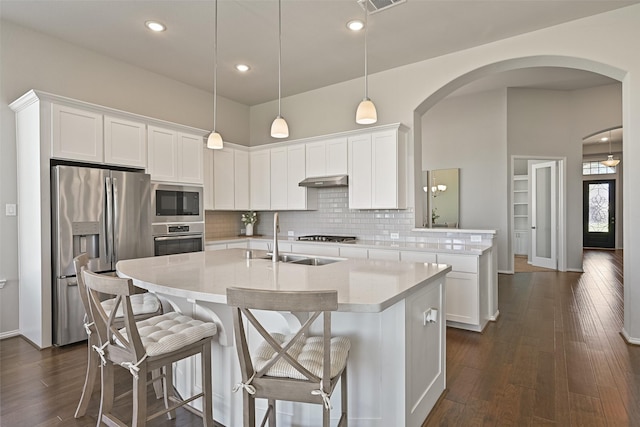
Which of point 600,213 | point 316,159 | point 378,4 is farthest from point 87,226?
point 600,213

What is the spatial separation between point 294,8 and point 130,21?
5.50ft

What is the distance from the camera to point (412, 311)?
1.80 meters

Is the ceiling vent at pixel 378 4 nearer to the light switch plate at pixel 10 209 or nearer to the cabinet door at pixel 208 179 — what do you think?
the cabinet door at pixel 208 179

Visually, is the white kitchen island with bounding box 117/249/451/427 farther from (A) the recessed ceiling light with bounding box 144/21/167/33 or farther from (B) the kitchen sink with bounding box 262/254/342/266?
(A) the recessed ceiling light with bounding box 144/21/167/33

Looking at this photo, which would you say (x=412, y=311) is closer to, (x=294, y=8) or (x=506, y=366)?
(x=506, y=366)

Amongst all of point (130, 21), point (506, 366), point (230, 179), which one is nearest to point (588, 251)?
point (506, 366)

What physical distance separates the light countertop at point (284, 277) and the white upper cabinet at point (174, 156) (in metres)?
1.86

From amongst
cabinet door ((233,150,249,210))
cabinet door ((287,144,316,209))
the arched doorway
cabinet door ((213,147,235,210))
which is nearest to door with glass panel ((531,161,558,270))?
the arched doorway

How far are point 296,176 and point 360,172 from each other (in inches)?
43.4

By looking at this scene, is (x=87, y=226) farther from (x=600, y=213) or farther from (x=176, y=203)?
(x=600, y=213)

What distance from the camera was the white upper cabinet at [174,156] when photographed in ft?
13.4

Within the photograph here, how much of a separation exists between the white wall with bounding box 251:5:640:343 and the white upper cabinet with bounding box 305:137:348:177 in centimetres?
47

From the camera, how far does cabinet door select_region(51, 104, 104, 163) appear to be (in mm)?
3238

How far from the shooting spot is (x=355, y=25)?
11.6ft
